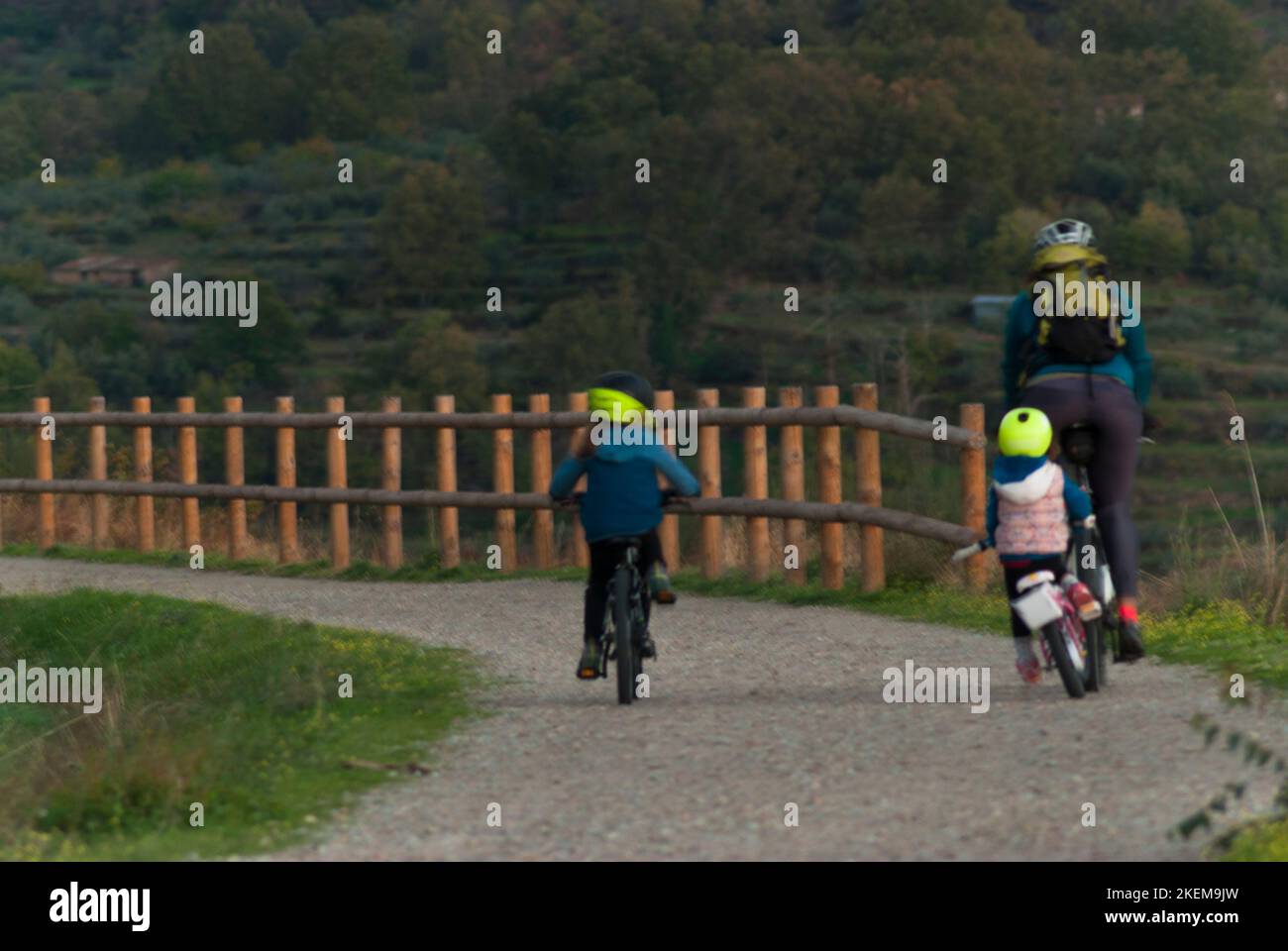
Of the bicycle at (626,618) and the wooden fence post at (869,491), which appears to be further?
the wooden fence post at (869,491)

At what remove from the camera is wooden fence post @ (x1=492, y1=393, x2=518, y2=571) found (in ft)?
53.4

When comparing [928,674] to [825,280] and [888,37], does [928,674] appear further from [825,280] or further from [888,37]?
[888,37]

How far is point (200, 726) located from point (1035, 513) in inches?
138

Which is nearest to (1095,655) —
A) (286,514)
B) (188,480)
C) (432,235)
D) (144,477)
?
(286,514)

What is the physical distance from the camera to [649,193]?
9588 centimetres

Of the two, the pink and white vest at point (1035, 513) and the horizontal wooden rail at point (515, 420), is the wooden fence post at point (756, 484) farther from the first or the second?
the pink and white vest at point (1035, 513)

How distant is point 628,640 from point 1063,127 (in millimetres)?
95787

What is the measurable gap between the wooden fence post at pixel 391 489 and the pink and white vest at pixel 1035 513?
8.80 m

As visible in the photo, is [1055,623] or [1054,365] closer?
[1055,623]

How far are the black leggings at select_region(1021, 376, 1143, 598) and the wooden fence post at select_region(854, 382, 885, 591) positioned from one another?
416 cm

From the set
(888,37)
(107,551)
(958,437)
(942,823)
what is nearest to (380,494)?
(107,551)

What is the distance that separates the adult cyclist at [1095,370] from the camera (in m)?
8.66
